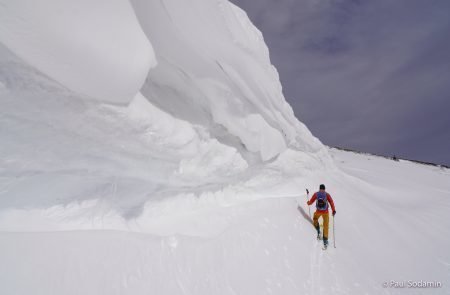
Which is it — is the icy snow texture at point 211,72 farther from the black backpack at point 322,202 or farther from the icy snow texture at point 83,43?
the black backpack at point 322,202

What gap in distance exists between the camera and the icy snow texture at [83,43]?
3.22 meters

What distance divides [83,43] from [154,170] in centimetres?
232

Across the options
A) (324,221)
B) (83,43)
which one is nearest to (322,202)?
(324,221)

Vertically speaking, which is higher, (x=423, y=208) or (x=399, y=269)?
(x=423, y=208)

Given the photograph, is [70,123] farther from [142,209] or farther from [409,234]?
[409,234]

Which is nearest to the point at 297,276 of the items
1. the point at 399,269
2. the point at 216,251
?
the point at 216,251

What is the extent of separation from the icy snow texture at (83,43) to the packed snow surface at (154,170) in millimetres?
14

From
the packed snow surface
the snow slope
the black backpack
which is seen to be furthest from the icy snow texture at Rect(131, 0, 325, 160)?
the snow slope

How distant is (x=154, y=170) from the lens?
5145mm

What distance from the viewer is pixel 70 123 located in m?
3.92

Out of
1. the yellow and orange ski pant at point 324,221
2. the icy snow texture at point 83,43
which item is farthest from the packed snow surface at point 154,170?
the yellow and orange ski pant at point 324,221

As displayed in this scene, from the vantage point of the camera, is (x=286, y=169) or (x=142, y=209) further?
(x=286, y=169)

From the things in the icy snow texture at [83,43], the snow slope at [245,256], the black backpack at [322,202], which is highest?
the icy snow texture at [83,43]

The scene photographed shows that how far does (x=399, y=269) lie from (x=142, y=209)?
571 centimetres
